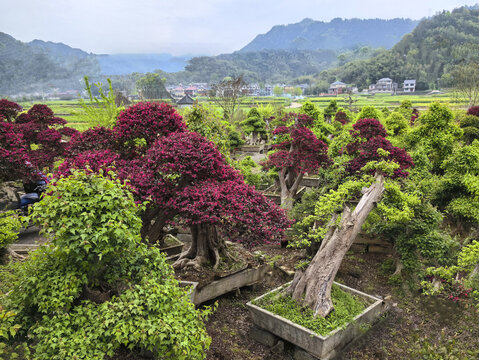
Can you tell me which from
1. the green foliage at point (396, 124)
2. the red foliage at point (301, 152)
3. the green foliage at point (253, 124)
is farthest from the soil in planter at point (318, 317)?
the green foliage at point (253, 124)

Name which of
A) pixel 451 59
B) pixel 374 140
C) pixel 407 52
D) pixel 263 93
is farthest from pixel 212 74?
pixel 374 140

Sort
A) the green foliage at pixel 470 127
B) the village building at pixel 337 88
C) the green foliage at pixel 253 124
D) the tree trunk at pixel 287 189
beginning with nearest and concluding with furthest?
the tree trunk at pixel 287 189
the green foliage at pixel 470 127
the green foliage at pixel 253 124
the village building at pixel 337 88

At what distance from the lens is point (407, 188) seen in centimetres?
891

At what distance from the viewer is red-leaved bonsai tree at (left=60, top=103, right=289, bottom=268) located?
607cm

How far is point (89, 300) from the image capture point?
4.13 m

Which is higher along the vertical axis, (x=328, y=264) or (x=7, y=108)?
(x=7, y=108)

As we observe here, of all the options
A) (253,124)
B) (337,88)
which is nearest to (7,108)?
(253,124)

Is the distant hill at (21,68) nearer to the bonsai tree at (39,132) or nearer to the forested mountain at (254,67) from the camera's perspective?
the forested mountain at (254,67)

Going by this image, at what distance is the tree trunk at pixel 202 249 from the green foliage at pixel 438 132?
26.2 feet

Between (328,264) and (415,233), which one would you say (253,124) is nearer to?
(415,233)

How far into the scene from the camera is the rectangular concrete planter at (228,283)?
7.04 m

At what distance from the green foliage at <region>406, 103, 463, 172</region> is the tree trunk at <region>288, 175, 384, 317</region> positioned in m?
6.54

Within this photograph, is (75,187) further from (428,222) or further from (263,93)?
(263,93)

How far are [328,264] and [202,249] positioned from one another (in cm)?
272
